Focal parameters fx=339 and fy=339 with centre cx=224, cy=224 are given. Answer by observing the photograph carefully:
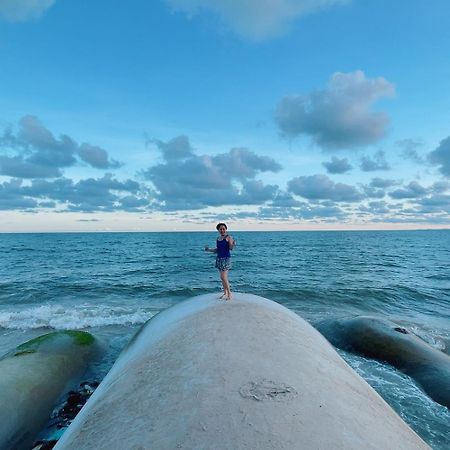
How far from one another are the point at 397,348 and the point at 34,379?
9.23m

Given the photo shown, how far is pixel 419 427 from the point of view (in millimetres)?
6465

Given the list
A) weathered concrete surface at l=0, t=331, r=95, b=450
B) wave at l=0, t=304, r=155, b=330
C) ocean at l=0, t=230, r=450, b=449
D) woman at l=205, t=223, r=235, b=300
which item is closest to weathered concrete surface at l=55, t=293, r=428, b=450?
weathered concrete surface at l=0, t=331, r=95, b=450

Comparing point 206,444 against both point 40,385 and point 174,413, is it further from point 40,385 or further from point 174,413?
point 40,385

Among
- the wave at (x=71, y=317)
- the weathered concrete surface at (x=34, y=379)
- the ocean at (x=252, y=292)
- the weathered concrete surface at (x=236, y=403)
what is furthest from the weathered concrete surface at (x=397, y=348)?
the wave at (x=71, y=317)

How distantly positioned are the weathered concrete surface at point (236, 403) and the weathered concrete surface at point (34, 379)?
10.1 feet

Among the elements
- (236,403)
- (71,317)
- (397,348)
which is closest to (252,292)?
(71,317)

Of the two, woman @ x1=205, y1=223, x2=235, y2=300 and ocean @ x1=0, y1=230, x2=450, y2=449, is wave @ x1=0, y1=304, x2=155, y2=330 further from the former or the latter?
woman @ x1=205, y1=223, x2=235, y2=300

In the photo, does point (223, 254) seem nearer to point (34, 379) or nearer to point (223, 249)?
point (223, 249)

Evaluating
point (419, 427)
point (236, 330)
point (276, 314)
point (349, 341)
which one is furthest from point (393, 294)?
point (236, 330)

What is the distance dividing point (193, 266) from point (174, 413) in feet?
120

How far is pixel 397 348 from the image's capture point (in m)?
9.57

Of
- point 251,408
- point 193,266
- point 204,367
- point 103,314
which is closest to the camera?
point 251,408

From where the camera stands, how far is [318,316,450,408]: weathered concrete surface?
314 inches

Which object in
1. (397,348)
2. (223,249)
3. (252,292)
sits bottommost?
(252,292)
